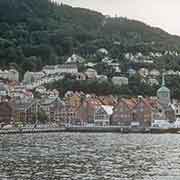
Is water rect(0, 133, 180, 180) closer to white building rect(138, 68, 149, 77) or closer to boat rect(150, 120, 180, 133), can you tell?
boat rect(150, 120, 180, 133)

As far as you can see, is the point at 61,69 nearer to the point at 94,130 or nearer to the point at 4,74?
the point at 4,74

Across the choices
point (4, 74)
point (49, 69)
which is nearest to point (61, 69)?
point (49, 69)

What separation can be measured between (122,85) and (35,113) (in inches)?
1118

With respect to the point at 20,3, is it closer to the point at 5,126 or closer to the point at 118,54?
the point at 118,54

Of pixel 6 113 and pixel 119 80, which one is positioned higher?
pixel 119 80

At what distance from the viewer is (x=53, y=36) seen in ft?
530

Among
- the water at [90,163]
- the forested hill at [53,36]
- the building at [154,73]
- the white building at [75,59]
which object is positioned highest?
the forested hill at [53,36]

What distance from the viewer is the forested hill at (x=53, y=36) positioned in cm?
15050

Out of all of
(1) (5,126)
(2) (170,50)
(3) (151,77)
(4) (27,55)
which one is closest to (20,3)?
(4) (27,55)

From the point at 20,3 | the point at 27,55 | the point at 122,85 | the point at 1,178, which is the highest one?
the point at 20,3

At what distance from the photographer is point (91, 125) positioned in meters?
89.7

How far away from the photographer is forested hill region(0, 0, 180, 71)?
150500mm

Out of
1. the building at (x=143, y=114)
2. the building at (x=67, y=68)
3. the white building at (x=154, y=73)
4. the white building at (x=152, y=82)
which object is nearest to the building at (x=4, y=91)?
the building at (x=67, y=68)

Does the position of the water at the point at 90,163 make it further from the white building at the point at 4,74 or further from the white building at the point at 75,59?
the white building at the point at 75,59
